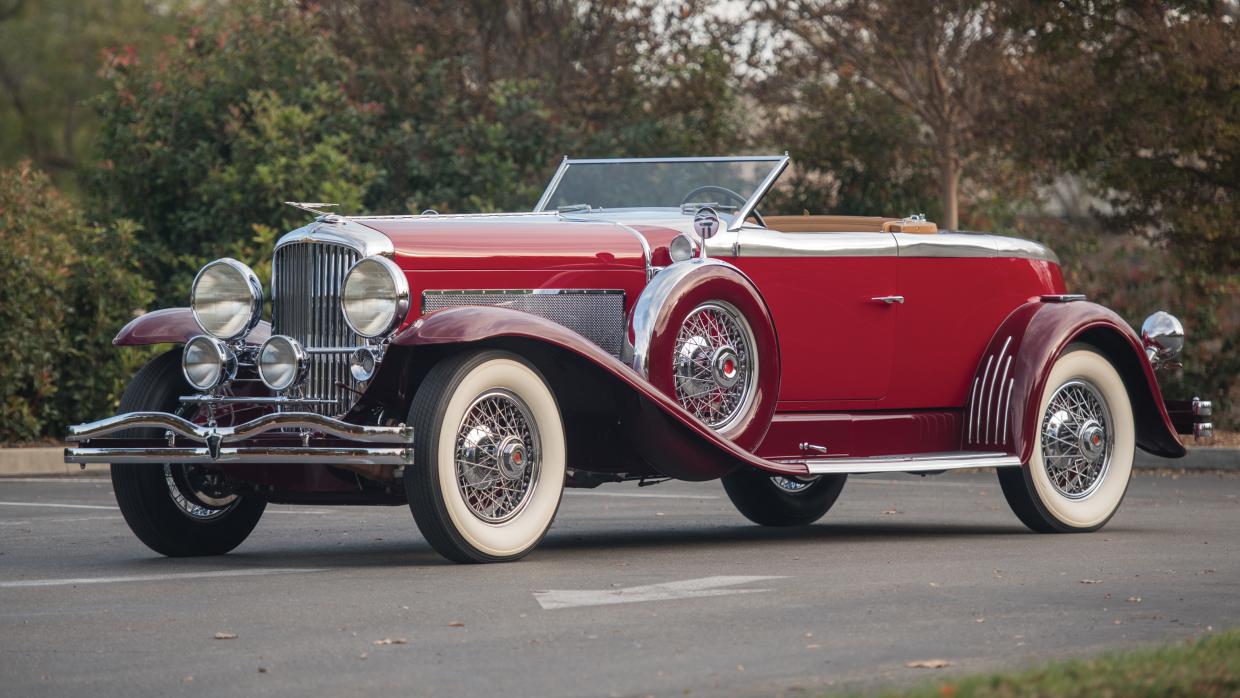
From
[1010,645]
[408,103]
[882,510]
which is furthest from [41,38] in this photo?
[1010,645]

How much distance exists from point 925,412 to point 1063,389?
2.47 feet

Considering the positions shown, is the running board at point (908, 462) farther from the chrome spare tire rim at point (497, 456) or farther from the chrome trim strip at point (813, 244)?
the chrome spare tire rim at point (497, 456)

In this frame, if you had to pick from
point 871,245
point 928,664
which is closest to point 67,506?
point 871,245

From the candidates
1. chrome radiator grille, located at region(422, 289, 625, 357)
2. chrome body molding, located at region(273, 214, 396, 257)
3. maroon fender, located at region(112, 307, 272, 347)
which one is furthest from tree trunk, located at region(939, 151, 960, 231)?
chrome body molding, located at region(273, 214, 396, 257)

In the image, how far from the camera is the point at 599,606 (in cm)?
634

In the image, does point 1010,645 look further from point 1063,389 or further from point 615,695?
point 1063,389

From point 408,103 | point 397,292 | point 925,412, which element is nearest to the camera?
point 397,292

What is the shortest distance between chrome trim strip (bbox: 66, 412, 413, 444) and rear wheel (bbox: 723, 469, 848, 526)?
10.3 ft

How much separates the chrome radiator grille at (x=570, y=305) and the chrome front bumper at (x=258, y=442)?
0.87 metres

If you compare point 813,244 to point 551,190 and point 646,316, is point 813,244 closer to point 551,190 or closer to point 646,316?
point 646,316

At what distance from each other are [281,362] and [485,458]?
37.5 inches

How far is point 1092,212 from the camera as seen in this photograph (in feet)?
55.5

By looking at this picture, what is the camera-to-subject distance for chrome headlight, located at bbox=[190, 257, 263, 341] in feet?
26.4

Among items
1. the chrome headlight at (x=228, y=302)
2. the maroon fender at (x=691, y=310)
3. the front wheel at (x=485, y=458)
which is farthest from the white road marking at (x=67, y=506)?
the front wheel at (x=485, y=458)
